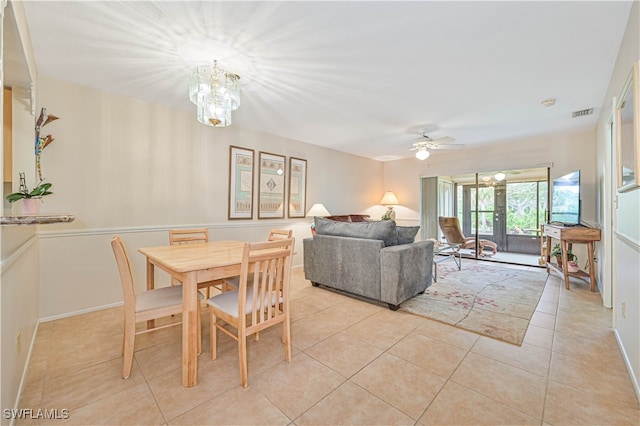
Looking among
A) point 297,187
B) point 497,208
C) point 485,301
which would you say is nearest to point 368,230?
point 485,301

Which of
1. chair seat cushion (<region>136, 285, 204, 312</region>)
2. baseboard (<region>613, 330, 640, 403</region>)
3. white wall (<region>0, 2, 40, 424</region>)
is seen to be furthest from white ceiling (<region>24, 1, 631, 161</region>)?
baseboard (<region>613, 330, 640, 403</region>)

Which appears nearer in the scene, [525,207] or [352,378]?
[352,378]

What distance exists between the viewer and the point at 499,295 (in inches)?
133

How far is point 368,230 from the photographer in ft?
10.4

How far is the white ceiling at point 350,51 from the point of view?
1.79m

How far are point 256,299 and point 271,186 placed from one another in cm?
306

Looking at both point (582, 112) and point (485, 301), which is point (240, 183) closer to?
point (485, 301)

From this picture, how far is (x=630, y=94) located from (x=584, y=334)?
1.94 meters

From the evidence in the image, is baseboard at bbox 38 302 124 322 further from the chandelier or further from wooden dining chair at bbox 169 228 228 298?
the chandelier

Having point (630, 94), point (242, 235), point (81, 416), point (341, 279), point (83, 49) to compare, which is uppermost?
point (83, 49)

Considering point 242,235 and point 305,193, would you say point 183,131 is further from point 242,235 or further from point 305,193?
point 305,193

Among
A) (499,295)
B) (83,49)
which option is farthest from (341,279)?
(83,49)

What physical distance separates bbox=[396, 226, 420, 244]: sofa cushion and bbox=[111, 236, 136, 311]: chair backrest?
261 centimetres

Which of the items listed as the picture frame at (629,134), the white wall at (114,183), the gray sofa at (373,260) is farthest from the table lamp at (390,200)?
the picture frame at (629,134)
